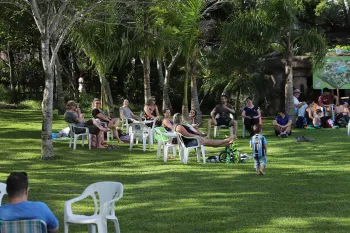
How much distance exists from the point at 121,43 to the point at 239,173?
10.5 metres

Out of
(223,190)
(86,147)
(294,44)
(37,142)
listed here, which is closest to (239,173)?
(223,190)

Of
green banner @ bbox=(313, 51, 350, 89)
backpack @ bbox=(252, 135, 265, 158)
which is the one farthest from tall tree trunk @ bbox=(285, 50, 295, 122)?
backpack @ bbox=(252, 135, 265, 158)

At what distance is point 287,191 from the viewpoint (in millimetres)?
10211

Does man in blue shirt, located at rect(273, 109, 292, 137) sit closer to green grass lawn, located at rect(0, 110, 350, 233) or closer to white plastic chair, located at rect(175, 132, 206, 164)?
green grass lawn, located at rect(0, 110, 350, 233)

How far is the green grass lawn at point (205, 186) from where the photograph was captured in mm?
8180

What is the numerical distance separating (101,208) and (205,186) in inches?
162

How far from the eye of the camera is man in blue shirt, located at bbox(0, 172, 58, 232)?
16.9ft

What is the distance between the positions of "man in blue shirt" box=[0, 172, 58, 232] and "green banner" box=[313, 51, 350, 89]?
2219cm

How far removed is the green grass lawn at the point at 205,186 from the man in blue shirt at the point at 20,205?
2624 millimetres

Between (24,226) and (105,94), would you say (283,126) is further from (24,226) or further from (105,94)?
(24,226)

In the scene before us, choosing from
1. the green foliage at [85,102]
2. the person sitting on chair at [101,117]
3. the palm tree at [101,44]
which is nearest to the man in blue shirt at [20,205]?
the person sitting on chair at [101,117]

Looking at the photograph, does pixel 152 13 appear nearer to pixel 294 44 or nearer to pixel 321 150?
pixel 294 44

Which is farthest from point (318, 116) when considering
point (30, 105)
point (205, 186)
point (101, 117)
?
point (30, 105)

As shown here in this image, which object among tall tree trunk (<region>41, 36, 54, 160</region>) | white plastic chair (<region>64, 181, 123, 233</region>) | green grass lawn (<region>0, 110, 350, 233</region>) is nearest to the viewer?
white plastic chair (<region>64, 181, 123, 233</region>)
